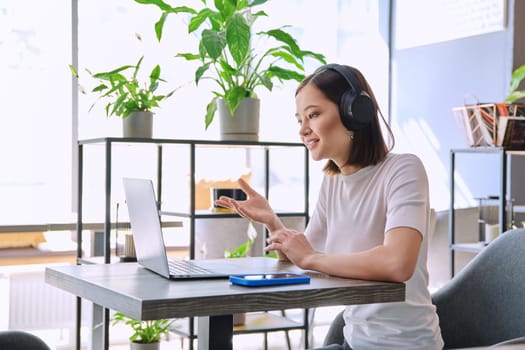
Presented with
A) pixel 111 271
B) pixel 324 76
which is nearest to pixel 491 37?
pixel 324 76

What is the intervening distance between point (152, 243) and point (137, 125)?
4.82ft

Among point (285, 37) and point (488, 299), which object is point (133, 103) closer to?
point (285, 37)

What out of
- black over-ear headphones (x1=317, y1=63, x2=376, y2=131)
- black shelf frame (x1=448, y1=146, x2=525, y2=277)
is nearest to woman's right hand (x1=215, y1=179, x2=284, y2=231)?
black over-ear headphones (x1=317, y1=63, x2=376, y2=131)

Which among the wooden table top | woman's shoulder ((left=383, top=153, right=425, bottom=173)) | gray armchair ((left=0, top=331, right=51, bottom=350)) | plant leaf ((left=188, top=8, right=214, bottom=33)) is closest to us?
the wooden table top

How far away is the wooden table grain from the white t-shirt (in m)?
0.19

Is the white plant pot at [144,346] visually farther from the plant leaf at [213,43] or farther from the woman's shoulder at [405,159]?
the woman's shoulder at [405,159]

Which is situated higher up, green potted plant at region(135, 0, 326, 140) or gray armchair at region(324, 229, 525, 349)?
green potted plant at region(135, 0, 326, 140)

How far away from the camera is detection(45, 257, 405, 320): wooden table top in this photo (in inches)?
50.0

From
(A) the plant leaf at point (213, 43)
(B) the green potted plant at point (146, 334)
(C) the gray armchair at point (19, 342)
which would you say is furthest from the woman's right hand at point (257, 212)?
(B) the green potted plant at point (146, 334)

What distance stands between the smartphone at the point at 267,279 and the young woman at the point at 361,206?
0.40 ft

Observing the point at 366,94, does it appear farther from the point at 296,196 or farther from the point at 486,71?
the point at 296,196

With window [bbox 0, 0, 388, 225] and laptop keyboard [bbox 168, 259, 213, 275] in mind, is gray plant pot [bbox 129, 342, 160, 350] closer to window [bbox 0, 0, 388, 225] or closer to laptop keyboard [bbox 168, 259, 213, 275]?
laptop keyboard [bbox 168, 259, 213, 275]

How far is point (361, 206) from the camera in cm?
179

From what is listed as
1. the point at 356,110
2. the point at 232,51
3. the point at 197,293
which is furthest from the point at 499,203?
the point at 197,293
